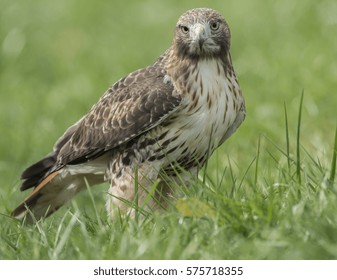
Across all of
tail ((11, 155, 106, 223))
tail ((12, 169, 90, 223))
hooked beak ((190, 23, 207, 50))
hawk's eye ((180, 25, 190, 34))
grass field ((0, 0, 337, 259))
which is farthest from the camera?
tail ((12, 169, 90, 223))

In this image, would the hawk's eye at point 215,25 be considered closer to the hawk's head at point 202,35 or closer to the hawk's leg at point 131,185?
the hawk's head at point 202,35

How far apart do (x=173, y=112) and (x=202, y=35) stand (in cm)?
49

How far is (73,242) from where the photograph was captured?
4820mm

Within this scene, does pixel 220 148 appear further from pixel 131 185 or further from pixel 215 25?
pixel 215 25

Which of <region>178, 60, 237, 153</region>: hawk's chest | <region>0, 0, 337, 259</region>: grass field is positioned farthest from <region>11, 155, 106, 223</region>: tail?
<region>178, 60, 237, 153</region>: hawk's chest

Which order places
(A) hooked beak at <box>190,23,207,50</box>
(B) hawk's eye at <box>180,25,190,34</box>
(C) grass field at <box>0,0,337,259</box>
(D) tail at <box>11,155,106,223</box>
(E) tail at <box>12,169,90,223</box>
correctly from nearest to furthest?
(C) grass field at <box>0,0,337,259</box> < (A) hooked beak at <box>190,23,207,50</box> < (B) hawk's eye at <box>180,25,190,34</box> < (D) tail at <box>11,155,106,223</box> < (E) tail at <box>12,169,90,223</box>

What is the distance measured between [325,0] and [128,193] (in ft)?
21.4

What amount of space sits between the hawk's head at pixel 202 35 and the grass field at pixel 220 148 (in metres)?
0.73

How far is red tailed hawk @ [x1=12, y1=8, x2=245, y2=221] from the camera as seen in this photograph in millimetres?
5891

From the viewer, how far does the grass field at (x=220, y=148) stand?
4.62m

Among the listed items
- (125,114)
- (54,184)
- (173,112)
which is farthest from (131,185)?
(54,184)

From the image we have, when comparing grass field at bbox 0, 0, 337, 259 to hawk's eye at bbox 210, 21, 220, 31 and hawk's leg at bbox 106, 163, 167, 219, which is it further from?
hawk's eye at bbox 210, 21, 220, 31
